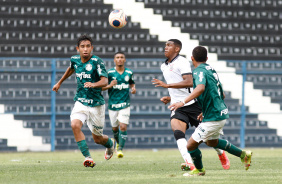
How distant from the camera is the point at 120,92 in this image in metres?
12.7

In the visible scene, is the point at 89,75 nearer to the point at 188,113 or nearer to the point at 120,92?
the point at 188,113

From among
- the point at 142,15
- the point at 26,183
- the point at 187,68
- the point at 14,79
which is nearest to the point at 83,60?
the point at 187,68

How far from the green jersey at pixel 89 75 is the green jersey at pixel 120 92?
3822 mm

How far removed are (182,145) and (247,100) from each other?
30.4 ft

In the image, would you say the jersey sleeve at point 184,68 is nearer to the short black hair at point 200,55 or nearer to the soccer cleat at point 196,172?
the short black hair at point 200,55

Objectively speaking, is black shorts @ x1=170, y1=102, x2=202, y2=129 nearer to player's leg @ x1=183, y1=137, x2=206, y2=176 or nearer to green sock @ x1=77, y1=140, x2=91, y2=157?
player's leg @ x1=183, y1=137, x2=206, y2=176

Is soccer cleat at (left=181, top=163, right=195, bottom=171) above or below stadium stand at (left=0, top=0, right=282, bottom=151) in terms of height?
below

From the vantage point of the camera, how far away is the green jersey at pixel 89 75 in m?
8.75

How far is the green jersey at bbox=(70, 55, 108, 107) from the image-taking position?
8.75 meters

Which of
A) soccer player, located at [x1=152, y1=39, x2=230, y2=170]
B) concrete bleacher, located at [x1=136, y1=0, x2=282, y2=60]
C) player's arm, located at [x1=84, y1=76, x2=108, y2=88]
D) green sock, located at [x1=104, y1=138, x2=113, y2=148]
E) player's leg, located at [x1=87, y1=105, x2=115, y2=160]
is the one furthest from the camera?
concrete bleacher, located at [x1=136, y1=0, x2=282, y2=60]

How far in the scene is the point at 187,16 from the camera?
685 inches

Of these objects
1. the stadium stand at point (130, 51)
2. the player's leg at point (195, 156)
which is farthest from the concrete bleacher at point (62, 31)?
the player's leg at point (195, 156)

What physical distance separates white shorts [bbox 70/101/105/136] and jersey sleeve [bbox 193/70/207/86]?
2.20 m

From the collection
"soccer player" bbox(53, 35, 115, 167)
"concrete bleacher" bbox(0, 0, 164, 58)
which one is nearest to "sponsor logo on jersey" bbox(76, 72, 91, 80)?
"soccer player" bbox(53, 35, 115, 167)
